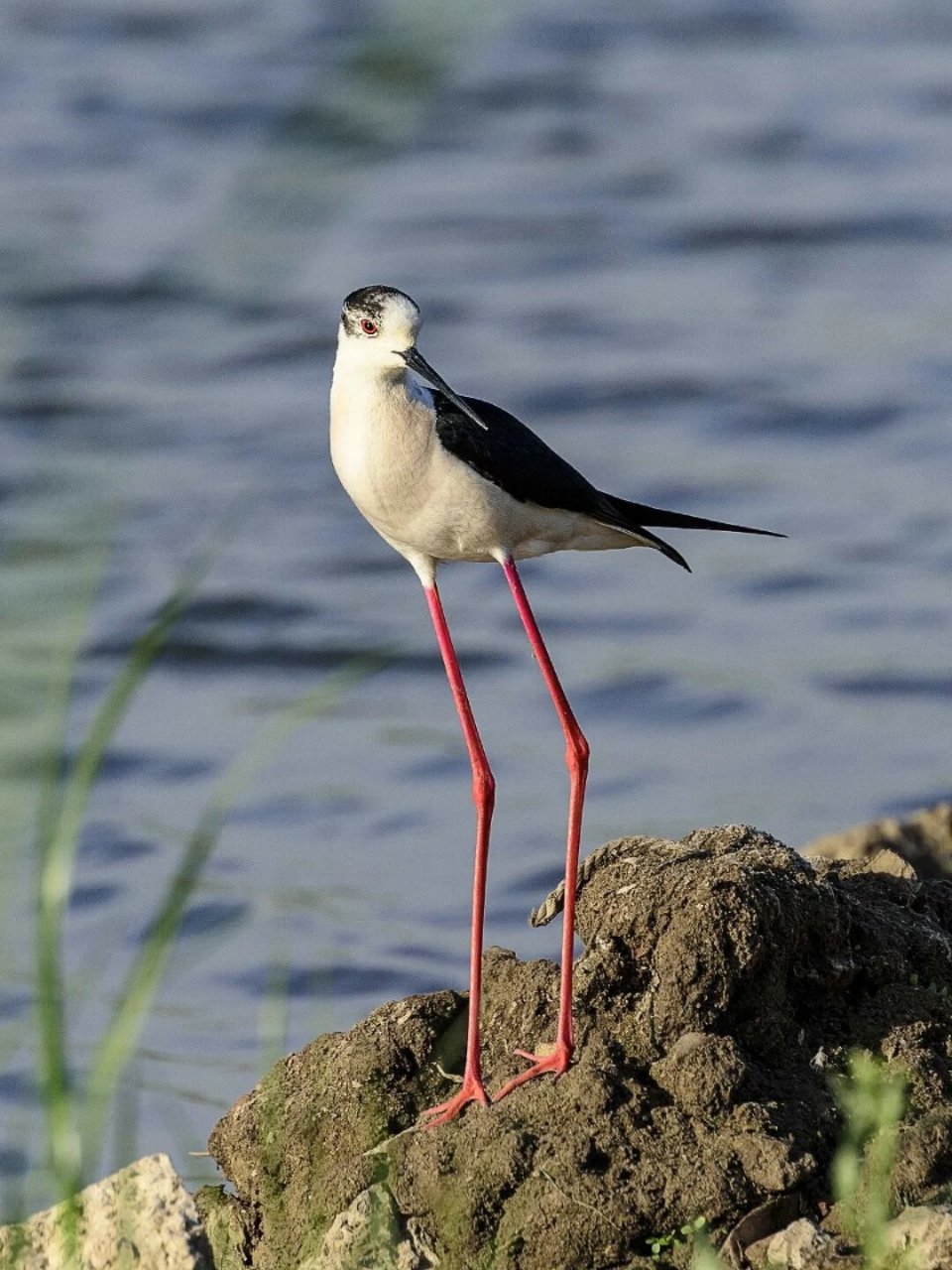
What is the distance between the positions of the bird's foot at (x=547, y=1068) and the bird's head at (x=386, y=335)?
1553mm

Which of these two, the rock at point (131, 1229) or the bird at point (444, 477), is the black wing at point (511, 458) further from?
the rock at point (131, 1229)

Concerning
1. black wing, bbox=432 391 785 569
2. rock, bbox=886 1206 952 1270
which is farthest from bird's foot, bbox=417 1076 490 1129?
black wing, bbox=432 391 785 569

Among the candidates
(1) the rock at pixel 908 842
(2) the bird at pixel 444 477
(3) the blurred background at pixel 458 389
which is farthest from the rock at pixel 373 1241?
(1) the rock at pixel 908 842

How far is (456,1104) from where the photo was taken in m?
5.70

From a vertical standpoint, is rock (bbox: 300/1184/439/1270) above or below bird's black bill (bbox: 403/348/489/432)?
below

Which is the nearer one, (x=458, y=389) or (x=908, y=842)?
(x=908, y=842)

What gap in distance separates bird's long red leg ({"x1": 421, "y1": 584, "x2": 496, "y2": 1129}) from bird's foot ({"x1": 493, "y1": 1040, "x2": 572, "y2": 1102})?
0.06 metres

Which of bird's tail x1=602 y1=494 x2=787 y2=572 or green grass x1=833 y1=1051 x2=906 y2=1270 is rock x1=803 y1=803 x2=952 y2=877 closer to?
bird's tail x1=602 y1=494 x2=787 y2=572

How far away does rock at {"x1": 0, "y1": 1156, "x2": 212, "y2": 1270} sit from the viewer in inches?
201

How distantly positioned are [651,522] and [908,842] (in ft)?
8.36

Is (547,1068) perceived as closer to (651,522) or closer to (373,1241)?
(373,1241)

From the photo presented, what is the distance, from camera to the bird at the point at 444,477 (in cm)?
588

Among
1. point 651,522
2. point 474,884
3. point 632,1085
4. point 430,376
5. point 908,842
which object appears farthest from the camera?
point 908,842

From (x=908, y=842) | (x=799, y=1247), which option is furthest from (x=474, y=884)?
(x=908, y=842)
